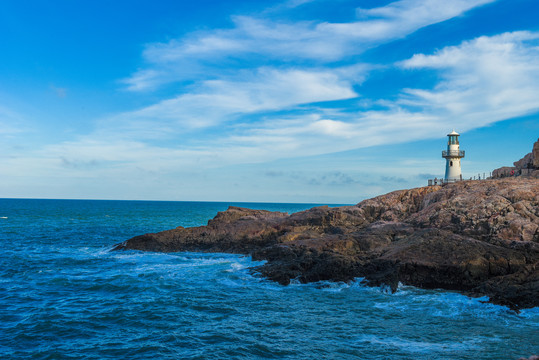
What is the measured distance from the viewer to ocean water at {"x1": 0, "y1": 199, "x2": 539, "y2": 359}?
46.2 ft

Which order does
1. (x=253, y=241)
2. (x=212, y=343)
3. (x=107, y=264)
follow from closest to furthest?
(x=212, y=343) → (x=107, y=264) → (x=253, y=241)

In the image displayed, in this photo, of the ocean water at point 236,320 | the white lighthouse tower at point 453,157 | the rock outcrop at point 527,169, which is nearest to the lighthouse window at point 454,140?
the white lighthouse tower at point 453,157

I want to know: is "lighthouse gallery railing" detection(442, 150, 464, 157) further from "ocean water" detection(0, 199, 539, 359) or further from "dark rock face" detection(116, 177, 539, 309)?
"ocean water" detection(0, 199, 539, 359)

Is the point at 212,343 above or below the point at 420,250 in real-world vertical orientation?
below

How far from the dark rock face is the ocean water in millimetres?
1380

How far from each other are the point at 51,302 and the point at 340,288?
16.1m

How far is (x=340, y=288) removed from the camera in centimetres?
2314

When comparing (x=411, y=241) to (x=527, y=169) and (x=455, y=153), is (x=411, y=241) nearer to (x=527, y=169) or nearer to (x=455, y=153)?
(x=527, y=169)

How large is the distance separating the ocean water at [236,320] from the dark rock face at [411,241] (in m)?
1.38

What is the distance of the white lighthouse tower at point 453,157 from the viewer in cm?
5472

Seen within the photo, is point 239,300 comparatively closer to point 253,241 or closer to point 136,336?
point 136,336

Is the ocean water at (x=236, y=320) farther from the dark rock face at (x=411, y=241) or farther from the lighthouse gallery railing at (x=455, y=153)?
the lighthouse gallery railing at (x=455, y=153)

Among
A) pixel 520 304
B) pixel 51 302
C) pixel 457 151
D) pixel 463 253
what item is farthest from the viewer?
pixel 457 151

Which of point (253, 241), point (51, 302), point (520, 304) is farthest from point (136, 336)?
point (253, 241)
